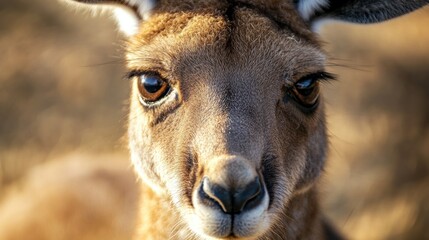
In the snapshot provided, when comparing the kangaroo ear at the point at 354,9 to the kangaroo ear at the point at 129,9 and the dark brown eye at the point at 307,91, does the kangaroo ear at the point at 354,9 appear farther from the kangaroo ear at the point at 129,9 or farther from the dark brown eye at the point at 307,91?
the kangaroo ear at the point at 129,9

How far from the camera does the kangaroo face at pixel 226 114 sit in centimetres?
508

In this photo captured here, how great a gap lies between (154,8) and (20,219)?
4.07 meters

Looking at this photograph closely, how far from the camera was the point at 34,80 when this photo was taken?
1303 cm

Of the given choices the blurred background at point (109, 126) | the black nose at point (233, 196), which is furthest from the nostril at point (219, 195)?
the blurred background at point (109, 126)

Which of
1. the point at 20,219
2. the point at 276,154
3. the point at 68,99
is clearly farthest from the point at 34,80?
the point at 276,154

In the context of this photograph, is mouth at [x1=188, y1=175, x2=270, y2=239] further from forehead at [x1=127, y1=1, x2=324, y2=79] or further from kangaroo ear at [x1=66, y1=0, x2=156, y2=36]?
kangaroo ear at [x1=66, y1=0, x2=156, y2=36]

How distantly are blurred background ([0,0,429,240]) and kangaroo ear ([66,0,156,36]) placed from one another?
2.93 meters

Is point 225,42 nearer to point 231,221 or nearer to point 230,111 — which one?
point 230,111

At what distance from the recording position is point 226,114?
541cm

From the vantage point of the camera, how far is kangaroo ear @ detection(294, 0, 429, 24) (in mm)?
6484

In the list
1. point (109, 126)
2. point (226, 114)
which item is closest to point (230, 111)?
point (226, 114)

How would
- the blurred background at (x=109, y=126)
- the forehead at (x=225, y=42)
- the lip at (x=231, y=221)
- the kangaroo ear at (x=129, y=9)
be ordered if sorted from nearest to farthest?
1. the lip at (x=231, y=221)
2. the forehead at (x=225, y=42)
3. the kangaroo ear at (x=129, y=9)
4. the blurred background at (x=109, y=126)

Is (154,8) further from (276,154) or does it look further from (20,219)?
(20,219)

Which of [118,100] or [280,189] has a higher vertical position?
[118,100]
